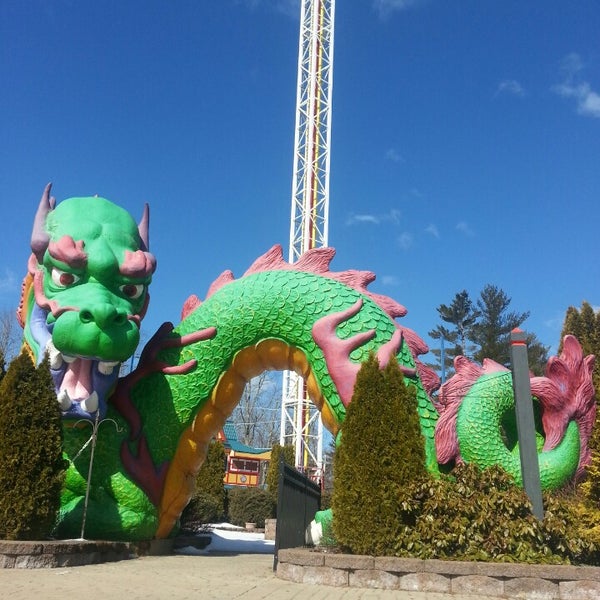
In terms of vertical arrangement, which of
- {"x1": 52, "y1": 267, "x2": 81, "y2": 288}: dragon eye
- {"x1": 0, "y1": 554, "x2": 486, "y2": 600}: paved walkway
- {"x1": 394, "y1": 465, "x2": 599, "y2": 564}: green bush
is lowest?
{"x1": 0, "y1": 554, "x2": 486, "y2": 600}: paved walkway

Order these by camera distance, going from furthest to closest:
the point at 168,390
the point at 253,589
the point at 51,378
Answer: the point at 168,390 → the point at 51,378 → the point at 253,589


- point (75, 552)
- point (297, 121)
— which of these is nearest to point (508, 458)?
point (75, 552)

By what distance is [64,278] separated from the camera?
7160 mm

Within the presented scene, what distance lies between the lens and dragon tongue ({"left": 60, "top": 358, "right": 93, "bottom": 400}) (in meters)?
7.04

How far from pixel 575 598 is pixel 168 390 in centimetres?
497

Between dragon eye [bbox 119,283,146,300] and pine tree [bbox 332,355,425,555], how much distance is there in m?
3.07

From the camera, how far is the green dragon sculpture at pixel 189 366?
22.4 feet

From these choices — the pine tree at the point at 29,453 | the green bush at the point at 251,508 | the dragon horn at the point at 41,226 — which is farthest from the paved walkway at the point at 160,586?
the green bush at the point at 251,508

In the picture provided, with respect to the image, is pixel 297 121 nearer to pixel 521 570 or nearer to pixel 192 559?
pixel 192 559

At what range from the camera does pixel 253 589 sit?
5113mm

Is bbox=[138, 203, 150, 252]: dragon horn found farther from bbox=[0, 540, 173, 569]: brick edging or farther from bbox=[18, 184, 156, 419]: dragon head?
bbox=[0, 540, 173, 569]: brick edging

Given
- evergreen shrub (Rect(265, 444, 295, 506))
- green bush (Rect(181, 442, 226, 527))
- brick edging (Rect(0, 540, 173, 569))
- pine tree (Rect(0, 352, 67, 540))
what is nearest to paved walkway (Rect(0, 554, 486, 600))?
brick edging (Rect(0, 540, 173, 569))

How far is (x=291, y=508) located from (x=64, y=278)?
148 inches

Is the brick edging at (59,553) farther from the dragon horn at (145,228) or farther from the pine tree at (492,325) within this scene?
the pine tree at (492,325)
